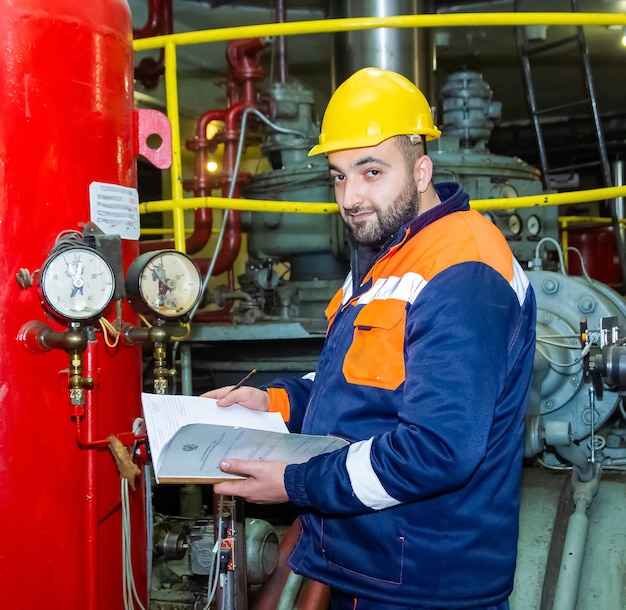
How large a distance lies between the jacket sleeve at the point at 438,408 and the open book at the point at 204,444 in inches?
2.9

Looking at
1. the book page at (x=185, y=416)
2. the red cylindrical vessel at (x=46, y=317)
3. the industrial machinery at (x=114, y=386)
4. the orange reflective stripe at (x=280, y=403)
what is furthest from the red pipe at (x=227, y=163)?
the book page at (x=185, y=416)

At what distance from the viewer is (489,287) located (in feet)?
4.93

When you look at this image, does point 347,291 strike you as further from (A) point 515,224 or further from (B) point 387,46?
(B) point 387,46

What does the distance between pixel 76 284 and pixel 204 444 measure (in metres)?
0.70

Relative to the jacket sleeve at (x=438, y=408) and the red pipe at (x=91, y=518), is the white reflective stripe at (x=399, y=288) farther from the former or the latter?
the red pipe at (x=91, y=518)

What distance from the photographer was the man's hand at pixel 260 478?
5.22 ft

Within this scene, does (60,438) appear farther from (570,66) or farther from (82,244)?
(570,66)

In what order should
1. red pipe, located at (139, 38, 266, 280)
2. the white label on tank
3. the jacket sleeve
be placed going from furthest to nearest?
red pipe, located at (139, 38, 266, 280)
the white label on tank
the jacket sleeve

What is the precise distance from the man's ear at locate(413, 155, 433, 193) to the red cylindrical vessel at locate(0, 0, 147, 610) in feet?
Answer: 3.15

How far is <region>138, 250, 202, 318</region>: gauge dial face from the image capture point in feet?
7.61

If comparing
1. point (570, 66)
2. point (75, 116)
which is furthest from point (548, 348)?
point (570, 66)

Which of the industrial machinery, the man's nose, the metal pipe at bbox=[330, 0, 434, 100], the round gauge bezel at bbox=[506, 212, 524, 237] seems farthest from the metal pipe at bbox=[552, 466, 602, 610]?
the metal pipe at bbox=[330, 0, 434, 100]

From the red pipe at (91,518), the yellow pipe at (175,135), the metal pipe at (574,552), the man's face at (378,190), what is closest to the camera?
the man's face at (378,190)

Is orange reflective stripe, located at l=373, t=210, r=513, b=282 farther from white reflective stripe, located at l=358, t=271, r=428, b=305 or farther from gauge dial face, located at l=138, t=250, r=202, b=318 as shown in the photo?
gauge dial face, located at l=138, t=250, r=202, b=318
